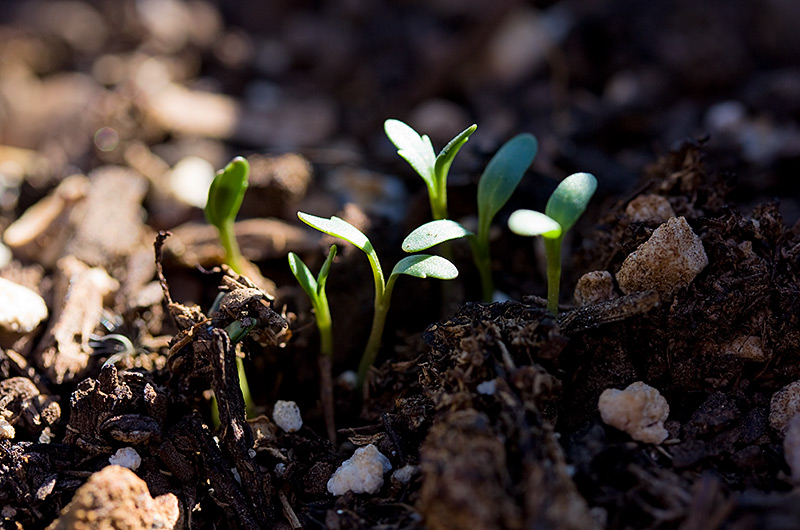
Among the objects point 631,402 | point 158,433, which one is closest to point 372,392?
point 158,433

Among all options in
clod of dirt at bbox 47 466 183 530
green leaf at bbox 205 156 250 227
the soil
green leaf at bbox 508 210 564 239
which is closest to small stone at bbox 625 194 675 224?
the soil

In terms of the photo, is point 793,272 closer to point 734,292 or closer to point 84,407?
point 734,292

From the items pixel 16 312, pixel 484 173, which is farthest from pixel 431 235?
pixel 16 312

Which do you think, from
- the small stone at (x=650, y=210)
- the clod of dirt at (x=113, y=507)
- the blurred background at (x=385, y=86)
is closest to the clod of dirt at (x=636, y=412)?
the small stone at (x=650, y=210)

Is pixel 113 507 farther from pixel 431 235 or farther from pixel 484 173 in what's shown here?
pixel 484 173

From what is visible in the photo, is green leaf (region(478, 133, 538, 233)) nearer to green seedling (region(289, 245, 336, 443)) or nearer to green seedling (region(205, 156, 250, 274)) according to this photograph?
green seedling (region(289, 245, 336, 443))
